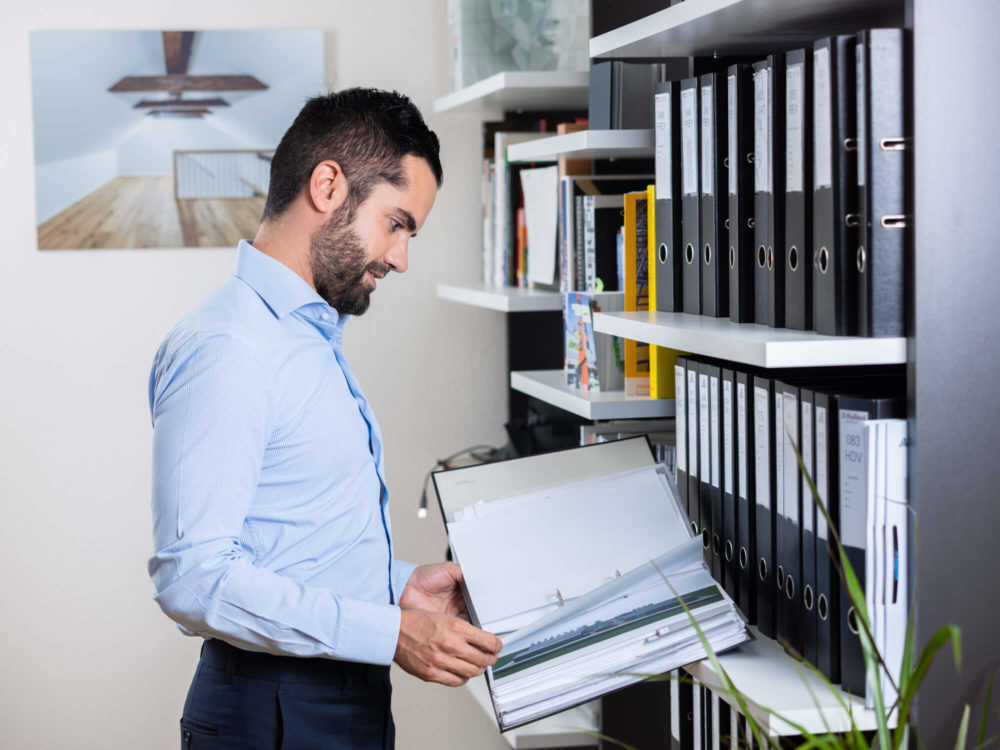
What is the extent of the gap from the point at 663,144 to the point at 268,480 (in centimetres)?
69

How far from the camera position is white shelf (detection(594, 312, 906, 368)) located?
1.02 m

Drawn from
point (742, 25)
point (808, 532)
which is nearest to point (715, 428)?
point (808, 532)

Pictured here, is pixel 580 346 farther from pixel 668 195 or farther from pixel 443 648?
pixel 443 648

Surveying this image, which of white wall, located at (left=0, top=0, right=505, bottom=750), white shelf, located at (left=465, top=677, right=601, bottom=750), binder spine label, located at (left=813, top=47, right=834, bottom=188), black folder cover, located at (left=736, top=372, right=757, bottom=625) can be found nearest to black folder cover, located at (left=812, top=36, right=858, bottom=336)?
binder spine label, located at (left=813, top=47, right=834, bottom=188)

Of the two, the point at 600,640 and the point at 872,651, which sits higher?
the point at 872,651

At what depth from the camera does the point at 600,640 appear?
1.27m

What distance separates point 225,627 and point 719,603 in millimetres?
578

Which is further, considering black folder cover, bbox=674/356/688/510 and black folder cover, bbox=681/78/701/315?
black folder cover, bbox=674/356/688/510

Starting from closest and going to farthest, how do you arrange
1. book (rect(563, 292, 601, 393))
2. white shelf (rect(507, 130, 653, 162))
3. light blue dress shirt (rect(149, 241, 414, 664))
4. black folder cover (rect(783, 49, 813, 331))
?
black folder cover (rect(783, 49, 813, 331)) < light blue dress shirt (rect(149, 241, 414, 664)) < white shelf (rect(507, 130, 653, 162)) < book (rect(563, 292, 601, 393))

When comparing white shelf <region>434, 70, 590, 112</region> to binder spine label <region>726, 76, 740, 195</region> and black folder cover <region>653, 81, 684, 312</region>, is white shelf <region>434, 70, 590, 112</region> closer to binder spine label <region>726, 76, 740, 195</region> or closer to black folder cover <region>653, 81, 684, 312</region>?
black folder cover <region>653, 81, 684, 312</region>

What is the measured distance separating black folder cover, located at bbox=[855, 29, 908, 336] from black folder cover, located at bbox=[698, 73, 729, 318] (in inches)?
11.6

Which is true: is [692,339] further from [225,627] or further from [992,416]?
[225,627]

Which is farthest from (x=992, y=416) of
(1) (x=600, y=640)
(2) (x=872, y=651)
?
(1) (x=600, y=640)

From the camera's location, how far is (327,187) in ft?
4.72
